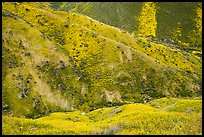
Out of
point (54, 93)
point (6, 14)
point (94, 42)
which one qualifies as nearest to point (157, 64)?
point (94, 42)

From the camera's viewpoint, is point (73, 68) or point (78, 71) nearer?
point (78, 71)

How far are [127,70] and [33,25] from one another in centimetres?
3837

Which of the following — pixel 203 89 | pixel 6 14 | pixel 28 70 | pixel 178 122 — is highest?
pixel 178 122

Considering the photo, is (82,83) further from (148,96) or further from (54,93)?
(148,96)

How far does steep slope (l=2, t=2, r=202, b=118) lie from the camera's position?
9869 cm

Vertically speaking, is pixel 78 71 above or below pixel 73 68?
below

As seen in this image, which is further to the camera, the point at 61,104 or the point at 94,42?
the point at 94,42

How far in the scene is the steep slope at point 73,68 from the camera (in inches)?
3885

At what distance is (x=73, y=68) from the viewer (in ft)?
370

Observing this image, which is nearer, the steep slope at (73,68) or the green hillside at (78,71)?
the green hillside at (78,71)

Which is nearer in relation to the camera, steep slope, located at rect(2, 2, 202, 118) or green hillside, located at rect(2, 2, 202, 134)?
green hillside, located at rect(2, 2, 202, 134)

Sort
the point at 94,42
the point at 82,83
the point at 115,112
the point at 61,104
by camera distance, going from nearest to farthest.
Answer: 1. the point at 115,112
2. the point at 61,104
3. the point at 82,83
4. the point at 94,42

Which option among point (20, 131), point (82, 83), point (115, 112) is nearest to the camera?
point (20, 131)

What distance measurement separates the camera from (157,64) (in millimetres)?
121562
